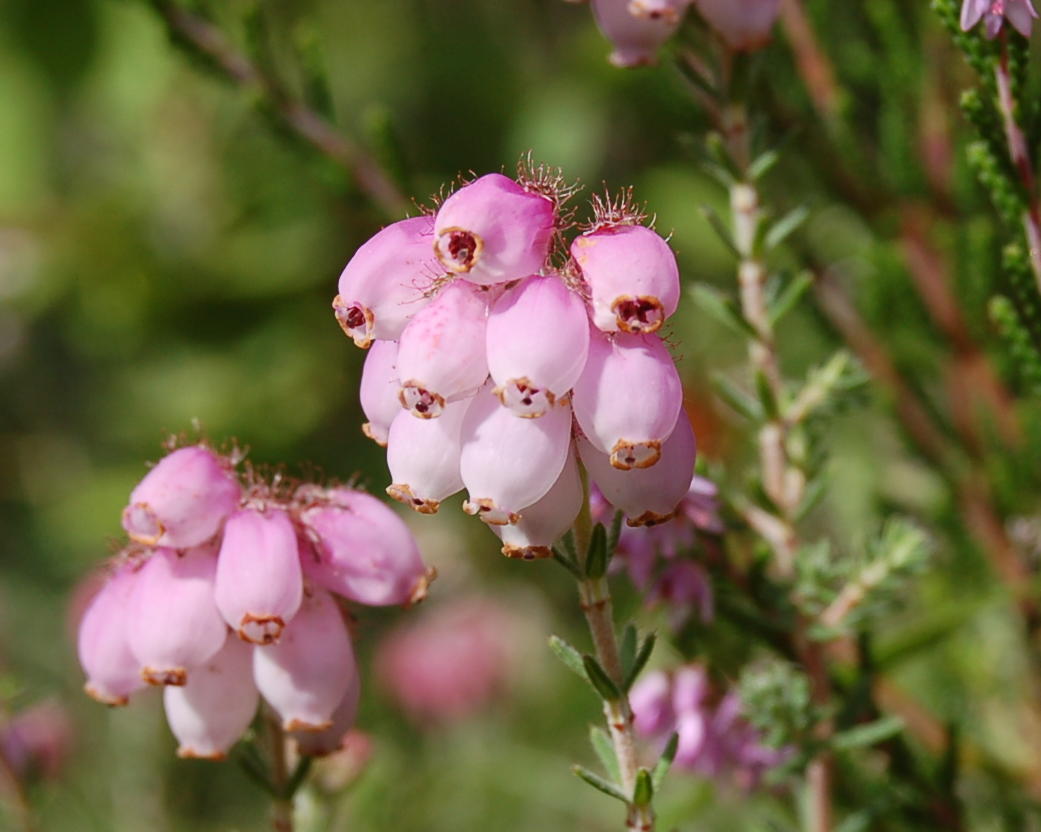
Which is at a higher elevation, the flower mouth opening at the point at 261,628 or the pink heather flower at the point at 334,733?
the flower mouth opening at the point at 261,628

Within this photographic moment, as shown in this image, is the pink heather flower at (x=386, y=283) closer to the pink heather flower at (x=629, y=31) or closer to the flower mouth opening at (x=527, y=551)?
the flower mouth opening at (x=527, y=551)

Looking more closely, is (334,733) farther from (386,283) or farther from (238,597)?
(386,283)

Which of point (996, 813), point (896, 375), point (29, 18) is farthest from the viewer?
point (29, 18)

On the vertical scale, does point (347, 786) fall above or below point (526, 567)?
below

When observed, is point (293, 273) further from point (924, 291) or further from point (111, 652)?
point (111, 652)

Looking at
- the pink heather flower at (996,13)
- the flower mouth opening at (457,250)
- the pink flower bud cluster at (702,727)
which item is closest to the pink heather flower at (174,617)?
the flower mouth opening at (457,250)

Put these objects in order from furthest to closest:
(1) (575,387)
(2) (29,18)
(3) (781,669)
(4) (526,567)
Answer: (4) (526,567)
(2) (29,18)
(3) (781,669)
(1) (575,387)

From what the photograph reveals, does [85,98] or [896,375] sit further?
[85,98]

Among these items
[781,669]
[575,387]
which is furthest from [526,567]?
[575,387]
